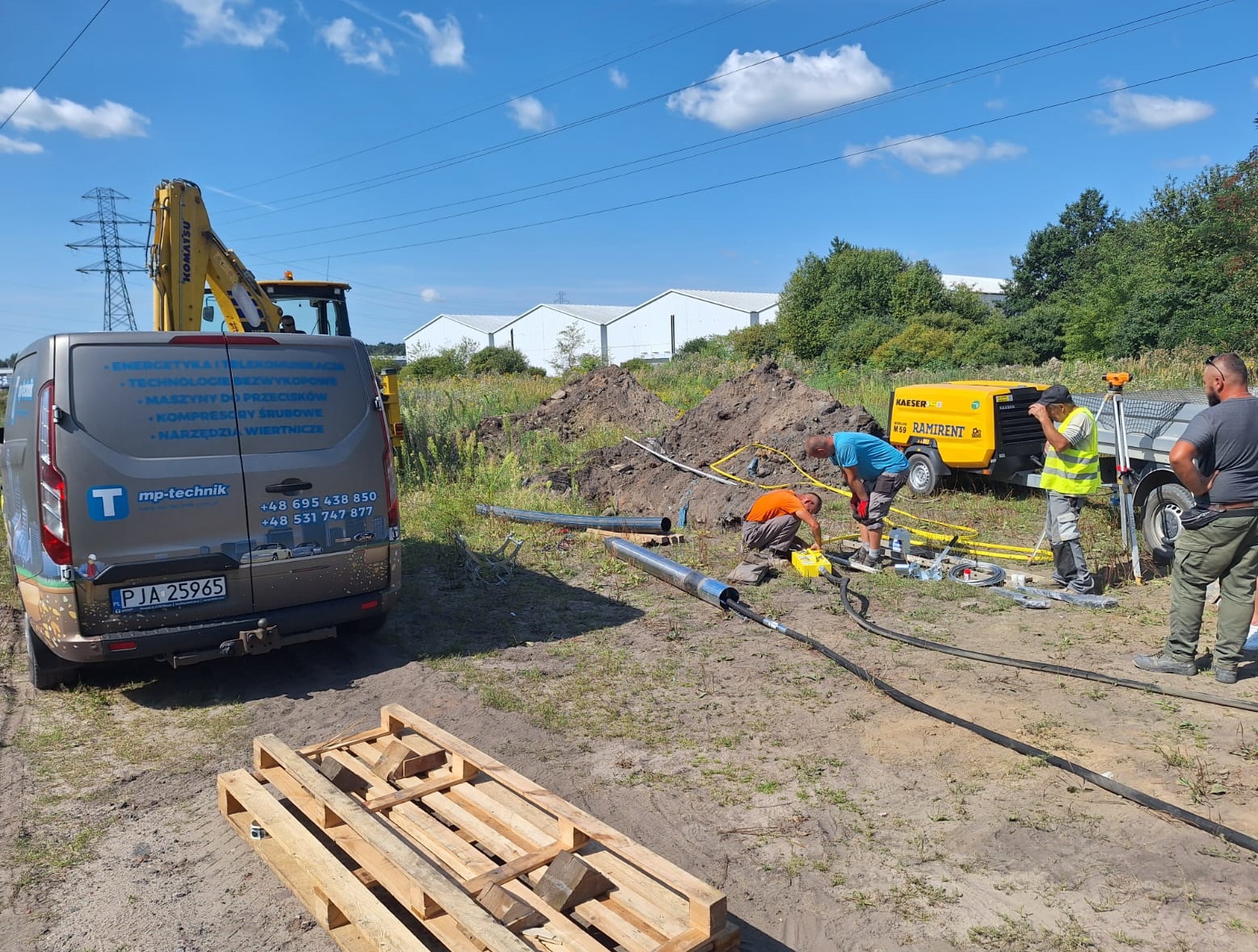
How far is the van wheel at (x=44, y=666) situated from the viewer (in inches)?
226

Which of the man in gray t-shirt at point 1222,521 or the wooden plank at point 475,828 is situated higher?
the man in gray t-shirt at point 1222,521

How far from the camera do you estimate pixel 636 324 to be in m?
81.7

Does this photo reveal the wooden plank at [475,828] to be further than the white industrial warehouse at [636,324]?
No

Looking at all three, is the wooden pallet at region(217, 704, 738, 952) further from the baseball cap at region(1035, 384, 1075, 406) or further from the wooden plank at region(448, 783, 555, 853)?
the baseball cap at region(1035, 384, 1075, 406)

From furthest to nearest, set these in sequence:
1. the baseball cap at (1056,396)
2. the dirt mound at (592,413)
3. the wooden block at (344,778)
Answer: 1. the dirt mound at (592,413)
2. the baseball cap at (1056,396)
3. the wooden block at (344,778)

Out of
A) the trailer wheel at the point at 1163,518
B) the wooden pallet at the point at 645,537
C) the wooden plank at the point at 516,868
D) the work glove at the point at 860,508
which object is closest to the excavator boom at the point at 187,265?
the wooden pallet at the point at 645,537

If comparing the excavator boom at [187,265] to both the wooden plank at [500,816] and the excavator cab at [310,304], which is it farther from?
the wooden plank at [500,816]

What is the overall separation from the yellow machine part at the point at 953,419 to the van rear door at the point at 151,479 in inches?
346

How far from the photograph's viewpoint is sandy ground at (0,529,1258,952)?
332 centimetres

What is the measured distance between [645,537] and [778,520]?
5.75ft

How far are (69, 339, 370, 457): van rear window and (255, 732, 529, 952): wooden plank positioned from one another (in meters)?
2.15

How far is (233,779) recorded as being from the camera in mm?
4125

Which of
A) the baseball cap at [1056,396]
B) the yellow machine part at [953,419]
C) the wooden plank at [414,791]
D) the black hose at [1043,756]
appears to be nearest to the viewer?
the black hose at [1043,756]

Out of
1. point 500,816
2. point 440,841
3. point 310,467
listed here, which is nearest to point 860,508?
point 310,467
